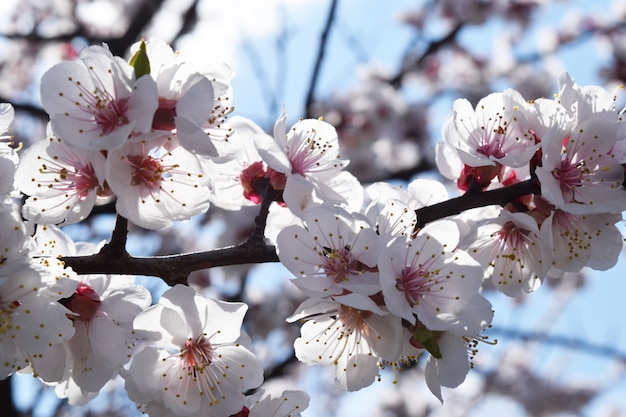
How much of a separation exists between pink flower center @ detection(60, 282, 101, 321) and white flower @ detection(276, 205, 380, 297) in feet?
1.83

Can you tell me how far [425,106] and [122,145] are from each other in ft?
20.4

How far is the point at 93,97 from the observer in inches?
65.7

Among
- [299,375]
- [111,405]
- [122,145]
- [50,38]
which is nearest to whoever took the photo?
[122,145]

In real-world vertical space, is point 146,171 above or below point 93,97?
below

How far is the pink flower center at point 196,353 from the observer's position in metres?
1.76

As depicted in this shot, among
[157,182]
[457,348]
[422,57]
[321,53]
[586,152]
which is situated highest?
[586,152]

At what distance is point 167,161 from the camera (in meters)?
1.73

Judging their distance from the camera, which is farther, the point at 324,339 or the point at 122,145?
the point at 324,339

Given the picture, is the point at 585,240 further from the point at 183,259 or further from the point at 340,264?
the point at 183,259

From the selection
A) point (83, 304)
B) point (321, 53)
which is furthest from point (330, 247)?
point (321, 53)

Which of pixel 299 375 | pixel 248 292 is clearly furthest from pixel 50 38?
pixel 299 375

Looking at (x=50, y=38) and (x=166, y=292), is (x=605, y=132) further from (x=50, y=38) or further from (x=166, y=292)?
(x=50, y=38)

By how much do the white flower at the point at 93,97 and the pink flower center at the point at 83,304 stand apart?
1.53 feet

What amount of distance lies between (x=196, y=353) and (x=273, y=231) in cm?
44
